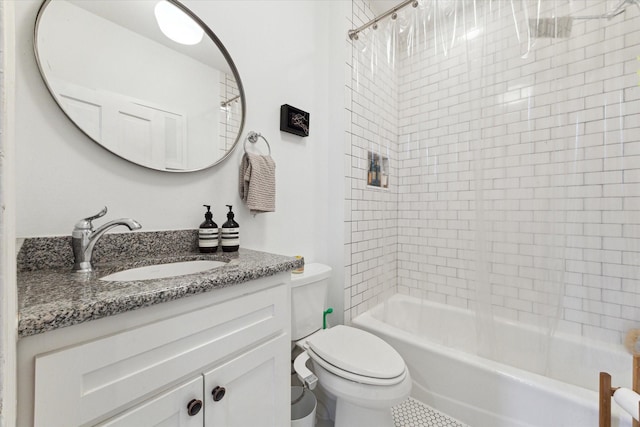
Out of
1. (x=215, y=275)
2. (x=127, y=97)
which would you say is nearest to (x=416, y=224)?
(x=215, y=275)

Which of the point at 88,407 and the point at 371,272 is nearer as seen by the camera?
the point at 88,407

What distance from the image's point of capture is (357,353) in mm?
1167

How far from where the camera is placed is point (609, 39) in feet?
4.51

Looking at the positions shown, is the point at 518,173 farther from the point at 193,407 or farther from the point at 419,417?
the point at 193,407

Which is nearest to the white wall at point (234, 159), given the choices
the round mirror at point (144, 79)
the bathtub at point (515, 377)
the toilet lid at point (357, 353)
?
the round mirror at point (144, 79)

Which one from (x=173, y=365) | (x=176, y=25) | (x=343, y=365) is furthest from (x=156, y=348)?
(x=176, y=25)

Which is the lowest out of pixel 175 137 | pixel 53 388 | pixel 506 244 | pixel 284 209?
pixel 53 388

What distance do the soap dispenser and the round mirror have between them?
26 cm

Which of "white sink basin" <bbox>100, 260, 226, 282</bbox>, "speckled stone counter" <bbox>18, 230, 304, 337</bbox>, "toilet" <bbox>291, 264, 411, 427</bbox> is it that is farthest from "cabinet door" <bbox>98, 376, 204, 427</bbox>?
"toilet" <bbox>291, 264, 411, 427</bbox>

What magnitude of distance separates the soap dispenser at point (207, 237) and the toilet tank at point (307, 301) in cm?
41

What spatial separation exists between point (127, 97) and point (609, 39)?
2.37 metres

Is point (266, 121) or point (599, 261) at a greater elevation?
point (266, 121)

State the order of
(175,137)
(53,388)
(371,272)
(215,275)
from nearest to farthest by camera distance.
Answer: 1. (53,388)
2. (215,275)
3. (175,137)
4. (371,272)

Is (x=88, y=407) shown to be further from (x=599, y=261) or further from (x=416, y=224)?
(x=599, y=261)
